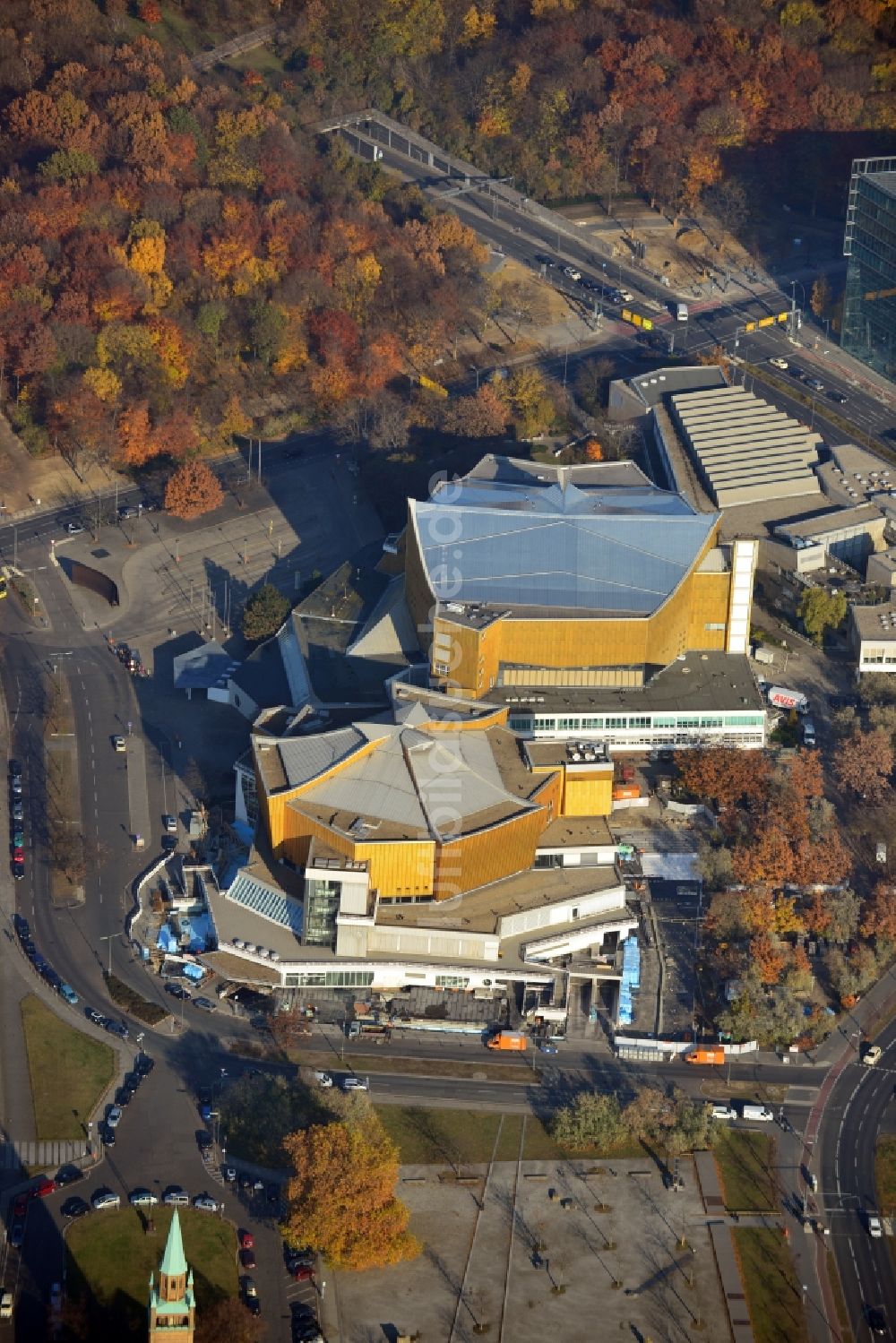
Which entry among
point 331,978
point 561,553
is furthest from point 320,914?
point 561,553

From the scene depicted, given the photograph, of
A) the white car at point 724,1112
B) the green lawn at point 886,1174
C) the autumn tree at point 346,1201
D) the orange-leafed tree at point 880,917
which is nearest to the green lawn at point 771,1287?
the green lawn at point 886,1174

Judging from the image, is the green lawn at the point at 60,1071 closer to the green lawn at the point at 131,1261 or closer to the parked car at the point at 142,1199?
the parked car at the point at 142,1199

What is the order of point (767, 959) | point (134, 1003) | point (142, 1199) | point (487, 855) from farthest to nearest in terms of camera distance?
point (767, 959) → point (487, 855) → point (134, 1003) → point (142, 1199)

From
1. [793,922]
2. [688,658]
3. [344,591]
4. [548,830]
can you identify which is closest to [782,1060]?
[793,922]

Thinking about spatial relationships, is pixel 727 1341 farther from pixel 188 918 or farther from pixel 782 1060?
pixel 188 918

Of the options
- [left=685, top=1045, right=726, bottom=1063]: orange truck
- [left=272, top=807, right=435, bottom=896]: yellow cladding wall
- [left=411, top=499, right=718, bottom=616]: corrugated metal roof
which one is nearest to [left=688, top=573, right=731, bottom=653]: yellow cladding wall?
[left=411, top=499, right=718, bottom=616]: corrugated metal roof

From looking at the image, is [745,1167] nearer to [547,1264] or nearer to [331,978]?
[547,1264]
